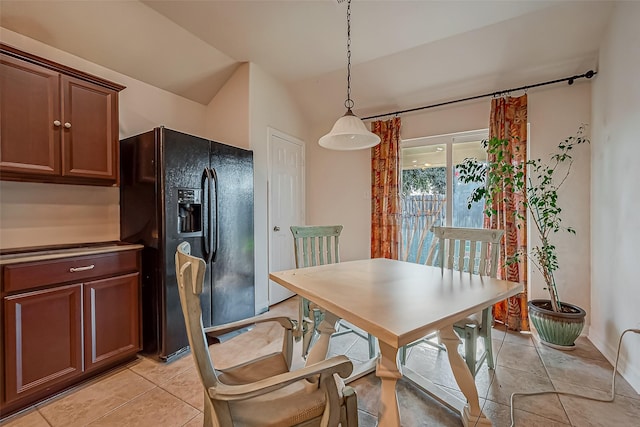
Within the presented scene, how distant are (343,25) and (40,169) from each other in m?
2.73

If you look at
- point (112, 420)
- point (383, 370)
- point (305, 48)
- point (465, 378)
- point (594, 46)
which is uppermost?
point (305, 48)

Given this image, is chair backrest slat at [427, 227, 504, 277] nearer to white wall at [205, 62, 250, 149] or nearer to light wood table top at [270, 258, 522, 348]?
light wood table top at [270, 258, 522, 348]

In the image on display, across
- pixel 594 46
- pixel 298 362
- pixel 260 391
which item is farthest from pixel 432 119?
pixel 260 391

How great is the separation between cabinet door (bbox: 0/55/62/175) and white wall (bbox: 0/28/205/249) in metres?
0.44

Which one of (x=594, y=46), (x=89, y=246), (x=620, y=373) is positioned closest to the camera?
(x=620, y=373)

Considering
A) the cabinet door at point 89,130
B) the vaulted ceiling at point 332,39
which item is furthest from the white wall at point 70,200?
the cabinet door at point 89,130

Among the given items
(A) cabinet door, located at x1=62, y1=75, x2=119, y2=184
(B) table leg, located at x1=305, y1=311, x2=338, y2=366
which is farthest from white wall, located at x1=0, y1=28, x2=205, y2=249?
(B) table leg, located at x1=305, y1=311, x2=338, y2=366

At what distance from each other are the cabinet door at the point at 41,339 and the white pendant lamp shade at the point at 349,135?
1986 mm

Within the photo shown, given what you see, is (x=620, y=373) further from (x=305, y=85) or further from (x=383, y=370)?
(x=305, y=85)

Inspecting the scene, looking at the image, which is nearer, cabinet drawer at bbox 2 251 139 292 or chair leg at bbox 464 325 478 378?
cabinet drawer at bbox 2 251 139 292

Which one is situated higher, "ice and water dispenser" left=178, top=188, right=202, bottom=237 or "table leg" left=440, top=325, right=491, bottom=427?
"ice and water dispenser" left=178, top=188, right=202, bottom=237

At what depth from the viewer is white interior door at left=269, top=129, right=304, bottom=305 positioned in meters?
3.54

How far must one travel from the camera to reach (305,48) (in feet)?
10.0

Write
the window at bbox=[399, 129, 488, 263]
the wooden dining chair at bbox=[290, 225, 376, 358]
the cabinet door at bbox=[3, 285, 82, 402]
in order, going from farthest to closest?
the window at bbox=[399, 129, 488, 263] < the wooden dining chair at bbox=[290, 225, 376, 358] < the cabinet door at bbox=[3, 285, 82, 402]
